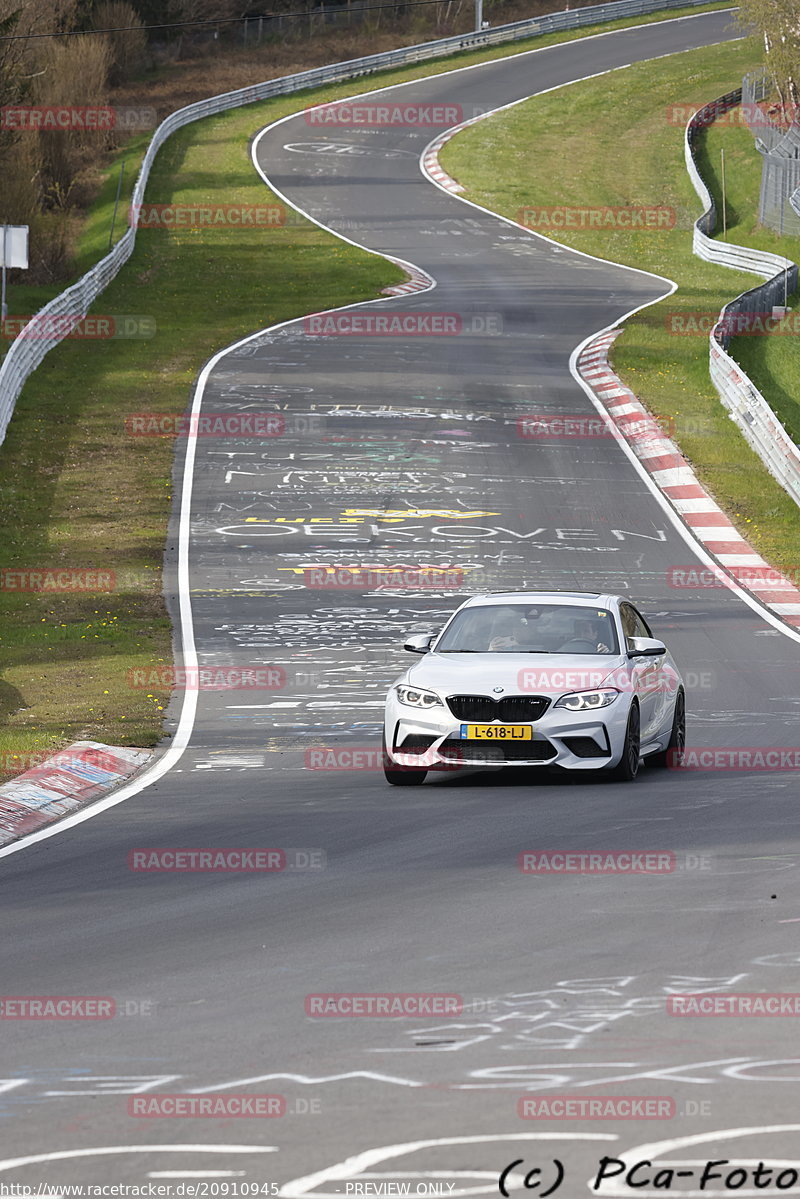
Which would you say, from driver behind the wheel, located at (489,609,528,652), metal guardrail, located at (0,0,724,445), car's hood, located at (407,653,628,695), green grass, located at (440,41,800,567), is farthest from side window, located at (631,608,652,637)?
metal guardrail, located at (0,0,724,445)

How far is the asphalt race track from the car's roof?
160cm

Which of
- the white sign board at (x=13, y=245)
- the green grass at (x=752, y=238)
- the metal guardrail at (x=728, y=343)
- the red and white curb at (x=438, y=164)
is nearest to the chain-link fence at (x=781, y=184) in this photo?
the green grass at (x=752, y=238)

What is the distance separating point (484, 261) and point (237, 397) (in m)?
21.2

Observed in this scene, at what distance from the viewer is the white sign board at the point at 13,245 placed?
38.5 metres

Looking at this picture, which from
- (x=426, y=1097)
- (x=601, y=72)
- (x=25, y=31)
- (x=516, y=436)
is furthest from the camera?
(x=601, y=72)

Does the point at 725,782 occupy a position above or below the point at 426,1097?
below

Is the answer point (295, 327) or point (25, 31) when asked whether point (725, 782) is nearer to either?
point (295, 327)

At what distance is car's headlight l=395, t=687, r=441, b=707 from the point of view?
45.8ft

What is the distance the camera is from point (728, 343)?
44.1 m

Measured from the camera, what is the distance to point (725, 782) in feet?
45.2

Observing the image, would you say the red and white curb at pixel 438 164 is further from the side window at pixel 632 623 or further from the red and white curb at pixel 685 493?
the side window at pixel 632 623

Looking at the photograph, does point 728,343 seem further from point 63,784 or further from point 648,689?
point 63,784

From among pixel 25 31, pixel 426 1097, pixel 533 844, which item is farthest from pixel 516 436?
pixel 25 31

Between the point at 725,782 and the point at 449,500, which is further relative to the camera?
the point at 449,500
